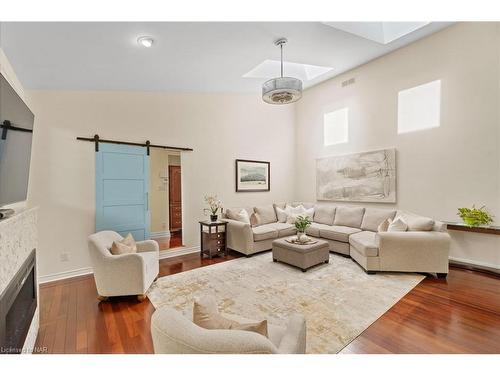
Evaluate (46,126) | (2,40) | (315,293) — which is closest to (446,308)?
(315,293)

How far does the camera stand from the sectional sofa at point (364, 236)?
3293 mm

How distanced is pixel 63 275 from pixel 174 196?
3.23 meters

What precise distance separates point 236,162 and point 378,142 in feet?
9.59

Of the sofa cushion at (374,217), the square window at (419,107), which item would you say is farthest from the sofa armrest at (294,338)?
the square window at (419,107)

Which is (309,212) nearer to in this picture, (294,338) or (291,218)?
(291,218)

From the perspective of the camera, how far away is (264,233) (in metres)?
4.48

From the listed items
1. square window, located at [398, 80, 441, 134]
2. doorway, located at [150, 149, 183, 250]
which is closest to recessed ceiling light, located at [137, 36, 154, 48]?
doorway, located at [150, 149, 183, 250]

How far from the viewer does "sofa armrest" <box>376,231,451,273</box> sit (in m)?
3.25

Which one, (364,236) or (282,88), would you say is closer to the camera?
(282,88)

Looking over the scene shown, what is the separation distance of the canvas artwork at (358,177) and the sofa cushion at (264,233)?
67.6 inches

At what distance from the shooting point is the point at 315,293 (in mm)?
2846

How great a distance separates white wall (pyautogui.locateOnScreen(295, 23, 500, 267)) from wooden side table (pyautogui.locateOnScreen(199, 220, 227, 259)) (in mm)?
3286

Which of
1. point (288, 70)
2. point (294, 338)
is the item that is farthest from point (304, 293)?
point (288, 70)
